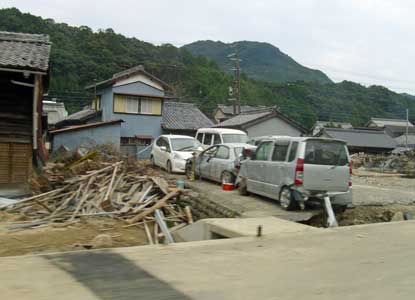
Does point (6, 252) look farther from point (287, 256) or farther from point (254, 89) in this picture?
point (254, 89)

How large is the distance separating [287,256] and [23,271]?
3354 millimetres

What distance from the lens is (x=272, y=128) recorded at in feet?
126

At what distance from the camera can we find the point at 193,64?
58938mm

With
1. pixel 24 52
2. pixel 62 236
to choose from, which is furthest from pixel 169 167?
pixel 62 236

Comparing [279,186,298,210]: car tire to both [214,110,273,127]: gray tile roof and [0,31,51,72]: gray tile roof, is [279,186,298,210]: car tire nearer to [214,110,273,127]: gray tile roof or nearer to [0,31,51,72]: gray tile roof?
[0,31,51,72]: gray tile roof

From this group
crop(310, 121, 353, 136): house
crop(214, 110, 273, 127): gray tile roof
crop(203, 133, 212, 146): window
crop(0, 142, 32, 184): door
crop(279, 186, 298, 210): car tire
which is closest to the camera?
crop(279, 186, 298, 210): car tire

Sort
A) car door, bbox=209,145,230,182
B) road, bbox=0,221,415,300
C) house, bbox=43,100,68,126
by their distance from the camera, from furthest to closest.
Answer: house, bbox=43,100,68,126, car door, bbox=209,145,230,182, road, bbox=0,221,415,300

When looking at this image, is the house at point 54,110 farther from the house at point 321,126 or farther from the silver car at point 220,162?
the silver car at point 220,162

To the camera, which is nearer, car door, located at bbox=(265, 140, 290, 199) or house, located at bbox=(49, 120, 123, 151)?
car door, located at bbox=(265, 140, 290, 199)

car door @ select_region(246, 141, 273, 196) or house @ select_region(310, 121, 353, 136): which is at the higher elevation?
house @ select_region(310, 121, 353, 136)

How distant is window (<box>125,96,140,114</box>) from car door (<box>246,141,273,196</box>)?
23.8 metres

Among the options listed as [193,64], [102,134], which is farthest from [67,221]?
[193,64]

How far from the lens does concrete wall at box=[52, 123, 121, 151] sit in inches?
1227

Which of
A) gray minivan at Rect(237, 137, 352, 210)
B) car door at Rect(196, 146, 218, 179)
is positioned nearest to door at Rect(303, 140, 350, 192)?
gray minivan at Rect(237, 137, 352, 210)
